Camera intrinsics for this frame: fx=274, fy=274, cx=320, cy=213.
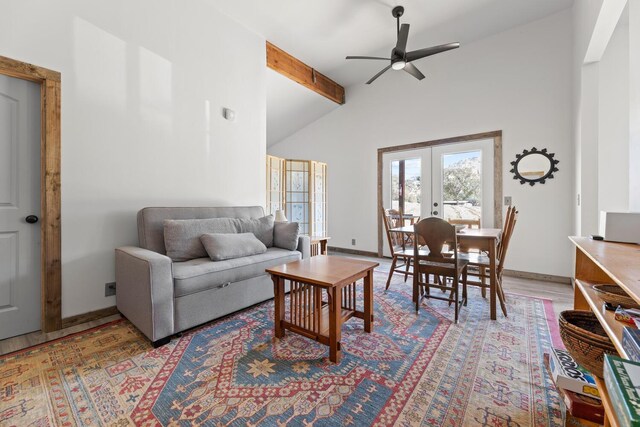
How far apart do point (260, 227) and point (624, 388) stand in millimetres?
2799

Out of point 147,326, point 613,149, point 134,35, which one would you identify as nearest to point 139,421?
point 147,326

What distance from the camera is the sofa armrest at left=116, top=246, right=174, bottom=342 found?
1.82 meters

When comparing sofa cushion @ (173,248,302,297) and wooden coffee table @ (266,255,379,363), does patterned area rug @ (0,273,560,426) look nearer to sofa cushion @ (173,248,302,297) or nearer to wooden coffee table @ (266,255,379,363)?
wooden coffee table @ (266,255,379,363)

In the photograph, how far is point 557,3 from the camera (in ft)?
10.4

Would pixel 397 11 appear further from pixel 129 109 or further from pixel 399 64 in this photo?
pixel 129 109

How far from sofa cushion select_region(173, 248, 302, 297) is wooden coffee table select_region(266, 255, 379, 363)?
48 cm

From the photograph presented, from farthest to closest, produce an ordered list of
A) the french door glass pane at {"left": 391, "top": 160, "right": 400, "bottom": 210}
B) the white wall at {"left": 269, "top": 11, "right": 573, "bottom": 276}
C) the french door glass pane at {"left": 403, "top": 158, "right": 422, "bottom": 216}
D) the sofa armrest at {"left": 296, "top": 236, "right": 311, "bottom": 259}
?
the french door glass pane at {"left": 391, "top": 160, "right": 400, "bottom": 210}, the french door glass pane at {"left": 403, "top": 158, "right": 422, "bottom": 216}, the white wall at {"left": 269, "top": 11, "right": 573, "bottom": 276}, the sofa armrest at {"left": 296, "top": 236, "right": 311, "bottom": 259}

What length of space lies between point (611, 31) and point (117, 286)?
4.53 metres

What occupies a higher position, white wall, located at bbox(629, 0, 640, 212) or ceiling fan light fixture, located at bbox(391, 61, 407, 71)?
ceiling fan light fixture, located at bbox(391, 61, 407, 71)

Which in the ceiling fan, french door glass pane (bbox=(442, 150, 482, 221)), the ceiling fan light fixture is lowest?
french door glass pane (bbox=(442, 150, 482, 221))

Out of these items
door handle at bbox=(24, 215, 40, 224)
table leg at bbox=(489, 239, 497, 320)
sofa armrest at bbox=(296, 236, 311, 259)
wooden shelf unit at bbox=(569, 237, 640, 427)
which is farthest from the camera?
sofa armrest at bbox=(296, 236, 311, 259)

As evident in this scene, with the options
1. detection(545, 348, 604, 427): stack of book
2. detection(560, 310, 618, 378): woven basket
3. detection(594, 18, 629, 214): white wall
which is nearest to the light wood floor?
detection(594, 18, 629, 214): white wall

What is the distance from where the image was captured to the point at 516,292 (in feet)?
9.93

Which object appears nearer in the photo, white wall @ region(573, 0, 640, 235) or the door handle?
the door handle
